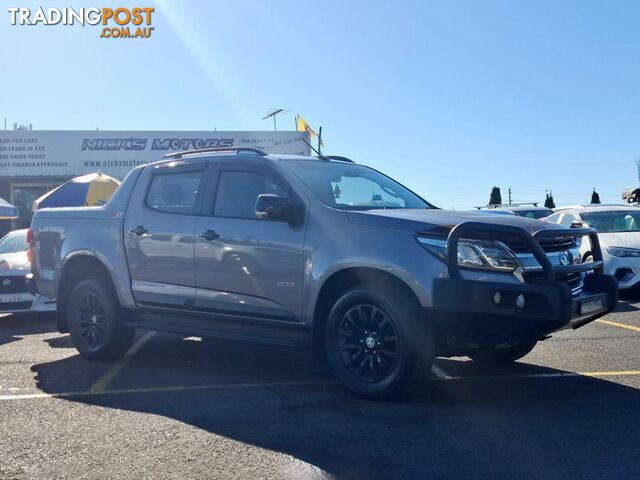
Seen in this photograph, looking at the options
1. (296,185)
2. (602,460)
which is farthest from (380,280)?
(602,460)

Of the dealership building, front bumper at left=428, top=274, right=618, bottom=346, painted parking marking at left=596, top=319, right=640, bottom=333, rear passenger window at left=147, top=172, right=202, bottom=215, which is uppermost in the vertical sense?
the dealership building

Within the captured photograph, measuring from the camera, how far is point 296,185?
6.09 meters

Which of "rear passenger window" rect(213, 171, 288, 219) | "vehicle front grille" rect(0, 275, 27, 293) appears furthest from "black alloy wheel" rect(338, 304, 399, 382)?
"vehicle front grille" rect(0, 275, 27, 293)

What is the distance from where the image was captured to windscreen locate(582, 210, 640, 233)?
12461 millimetres

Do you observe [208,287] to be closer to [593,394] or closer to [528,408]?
[528,408]

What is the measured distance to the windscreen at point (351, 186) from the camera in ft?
20.2

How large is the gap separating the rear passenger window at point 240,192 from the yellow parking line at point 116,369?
1743mm

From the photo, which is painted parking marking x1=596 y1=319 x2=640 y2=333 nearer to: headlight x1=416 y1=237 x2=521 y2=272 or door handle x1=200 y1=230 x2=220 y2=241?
headlight x1=416 y1=237 x2=521 y2=272

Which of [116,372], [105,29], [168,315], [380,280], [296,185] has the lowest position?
[116,372]

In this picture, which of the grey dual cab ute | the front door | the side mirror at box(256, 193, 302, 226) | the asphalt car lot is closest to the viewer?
the asphalt car lot

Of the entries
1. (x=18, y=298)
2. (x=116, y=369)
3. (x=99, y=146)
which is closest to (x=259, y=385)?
(x=116, y=369)

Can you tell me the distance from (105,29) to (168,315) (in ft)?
55.6

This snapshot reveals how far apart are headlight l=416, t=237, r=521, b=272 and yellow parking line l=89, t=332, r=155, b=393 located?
3.08m

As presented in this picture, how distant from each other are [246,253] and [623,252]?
7.47m
